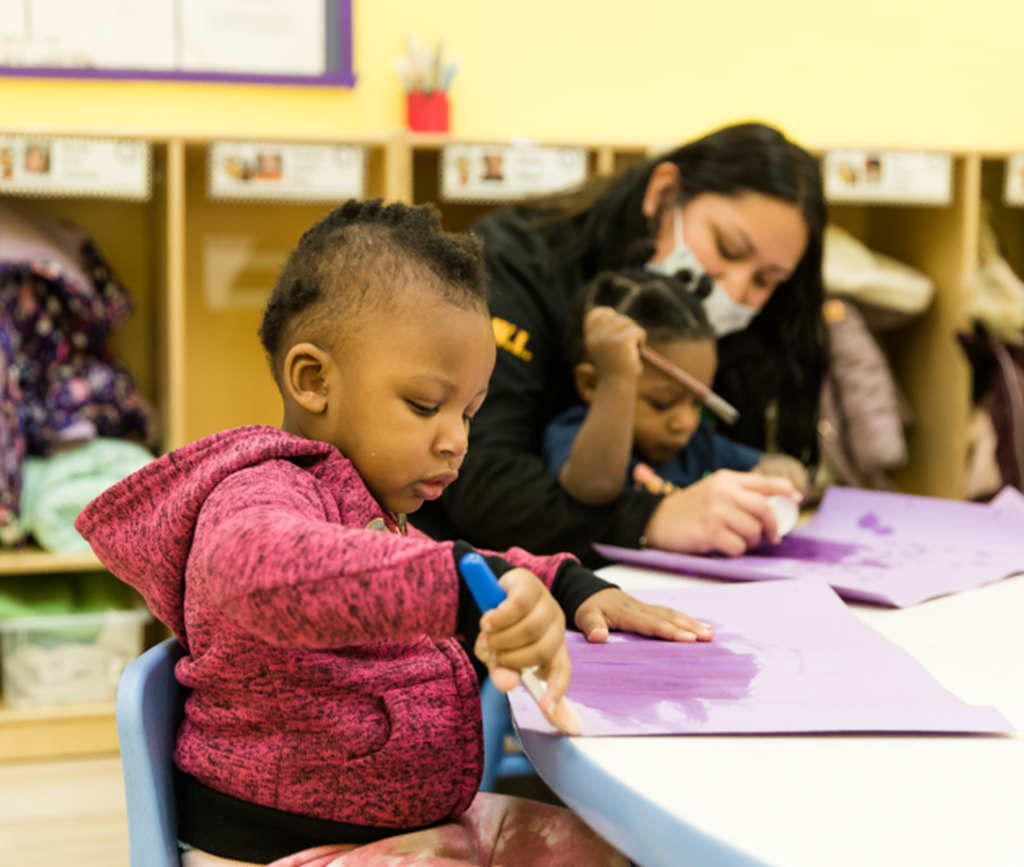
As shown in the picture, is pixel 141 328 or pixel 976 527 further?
pixel 141 328

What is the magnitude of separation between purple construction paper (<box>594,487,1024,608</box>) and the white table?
0.97ft

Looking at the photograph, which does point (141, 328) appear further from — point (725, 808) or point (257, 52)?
point (725, 808)

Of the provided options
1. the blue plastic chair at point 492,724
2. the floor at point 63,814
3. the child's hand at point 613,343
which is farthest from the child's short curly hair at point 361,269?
the floor at point 63,814

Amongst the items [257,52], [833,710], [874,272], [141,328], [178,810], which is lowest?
[178,810]

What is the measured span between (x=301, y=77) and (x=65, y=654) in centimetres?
143

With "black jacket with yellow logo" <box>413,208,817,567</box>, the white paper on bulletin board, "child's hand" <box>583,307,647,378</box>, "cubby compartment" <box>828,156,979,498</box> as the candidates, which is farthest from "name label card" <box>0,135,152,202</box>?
"cubby compartment" <box>828,156,979,498</box>

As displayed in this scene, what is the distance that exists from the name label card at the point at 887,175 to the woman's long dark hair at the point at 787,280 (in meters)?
0.54

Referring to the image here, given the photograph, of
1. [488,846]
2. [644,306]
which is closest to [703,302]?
[644,306]

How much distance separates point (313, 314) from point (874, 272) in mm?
1806

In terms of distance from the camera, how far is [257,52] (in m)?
2.26

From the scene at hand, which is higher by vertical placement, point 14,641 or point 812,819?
point 812,819

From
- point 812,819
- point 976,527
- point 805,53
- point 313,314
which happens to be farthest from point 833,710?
point 805,53

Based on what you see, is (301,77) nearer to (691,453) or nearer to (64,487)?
(64,487)

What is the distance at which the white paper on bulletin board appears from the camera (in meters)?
1.90
